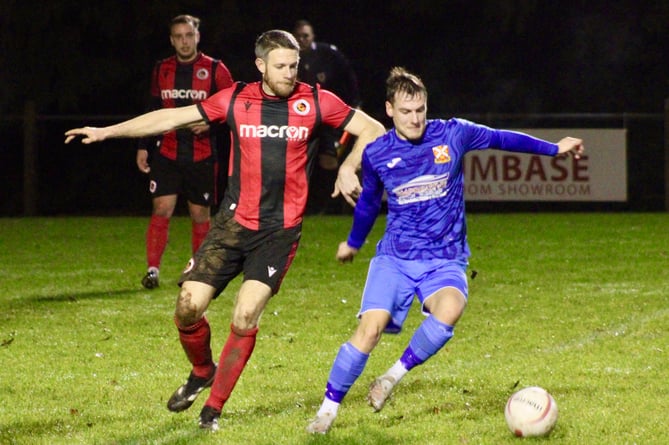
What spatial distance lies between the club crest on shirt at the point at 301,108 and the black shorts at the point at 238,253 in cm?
58

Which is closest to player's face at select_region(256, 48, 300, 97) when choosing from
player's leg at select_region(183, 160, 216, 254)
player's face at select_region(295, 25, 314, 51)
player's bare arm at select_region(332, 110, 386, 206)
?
player's bare arm at select_region(332, 110, 386, 206)

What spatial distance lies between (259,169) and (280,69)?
50 centimetres

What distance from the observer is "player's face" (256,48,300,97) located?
6.09 m

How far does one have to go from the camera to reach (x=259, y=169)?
20.4 ft

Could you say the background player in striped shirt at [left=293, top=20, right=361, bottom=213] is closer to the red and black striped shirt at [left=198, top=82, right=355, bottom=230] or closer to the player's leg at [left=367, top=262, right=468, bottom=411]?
the red and black striped shirt at [left=198, top=82, right=355, bottom=230]

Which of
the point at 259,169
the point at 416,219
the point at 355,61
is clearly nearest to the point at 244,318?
the point at 259,169

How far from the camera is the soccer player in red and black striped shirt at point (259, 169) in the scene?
6.14m

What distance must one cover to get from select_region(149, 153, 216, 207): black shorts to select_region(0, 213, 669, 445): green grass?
889 mm

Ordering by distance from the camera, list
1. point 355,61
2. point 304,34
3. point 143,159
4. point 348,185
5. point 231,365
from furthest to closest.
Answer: point 355,61 → point 304,34 → point 143,159 → point 231,365 → point 348,185

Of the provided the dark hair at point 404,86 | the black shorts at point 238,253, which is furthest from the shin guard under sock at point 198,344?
the dark hair at point 404,86

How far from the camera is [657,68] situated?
2855 cm

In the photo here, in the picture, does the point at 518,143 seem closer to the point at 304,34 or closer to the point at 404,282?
the point at 404,282

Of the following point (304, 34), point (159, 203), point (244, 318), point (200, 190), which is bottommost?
point (244, 318)

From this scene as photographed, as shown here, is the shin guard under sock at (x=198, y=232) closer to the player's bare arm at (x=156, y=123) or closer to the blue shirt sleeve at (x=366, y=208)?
the player's bare arm at (x=156, y=123)
